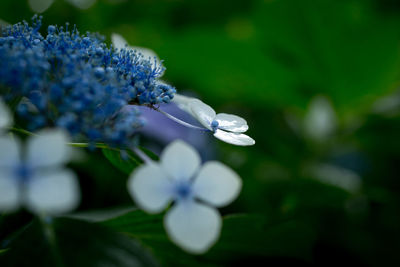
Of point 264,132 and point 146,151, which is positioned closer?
point 146,151

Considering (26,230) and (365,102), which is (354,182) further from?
(26,230)

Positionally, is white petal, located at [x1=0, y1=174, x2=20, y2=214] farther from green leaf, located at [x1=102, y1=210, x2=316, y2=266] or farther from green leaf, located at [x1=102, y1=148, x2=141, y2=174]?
green leaf, located at [x1=102, y1=210, x2=316, y2=266]

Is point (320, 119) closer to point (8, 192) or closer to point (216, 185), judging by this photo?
point (216, 185)

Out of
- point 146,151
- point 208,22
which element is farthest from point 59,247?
point 208,22

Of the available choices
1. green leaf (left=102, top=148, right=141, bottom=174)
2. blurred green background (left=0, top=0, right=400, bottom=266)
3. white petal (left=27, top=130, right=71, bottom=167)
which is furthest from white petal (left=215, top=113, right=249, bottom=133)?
blurred green background (left=0, top=0, right=400, bottom=266)

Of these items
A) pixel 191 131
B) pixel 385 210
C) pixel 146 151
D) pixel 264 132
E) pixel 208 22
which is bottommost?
pixel 146 151

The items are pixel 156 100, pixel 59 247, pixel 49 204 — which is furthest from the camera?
pixel 156 100
